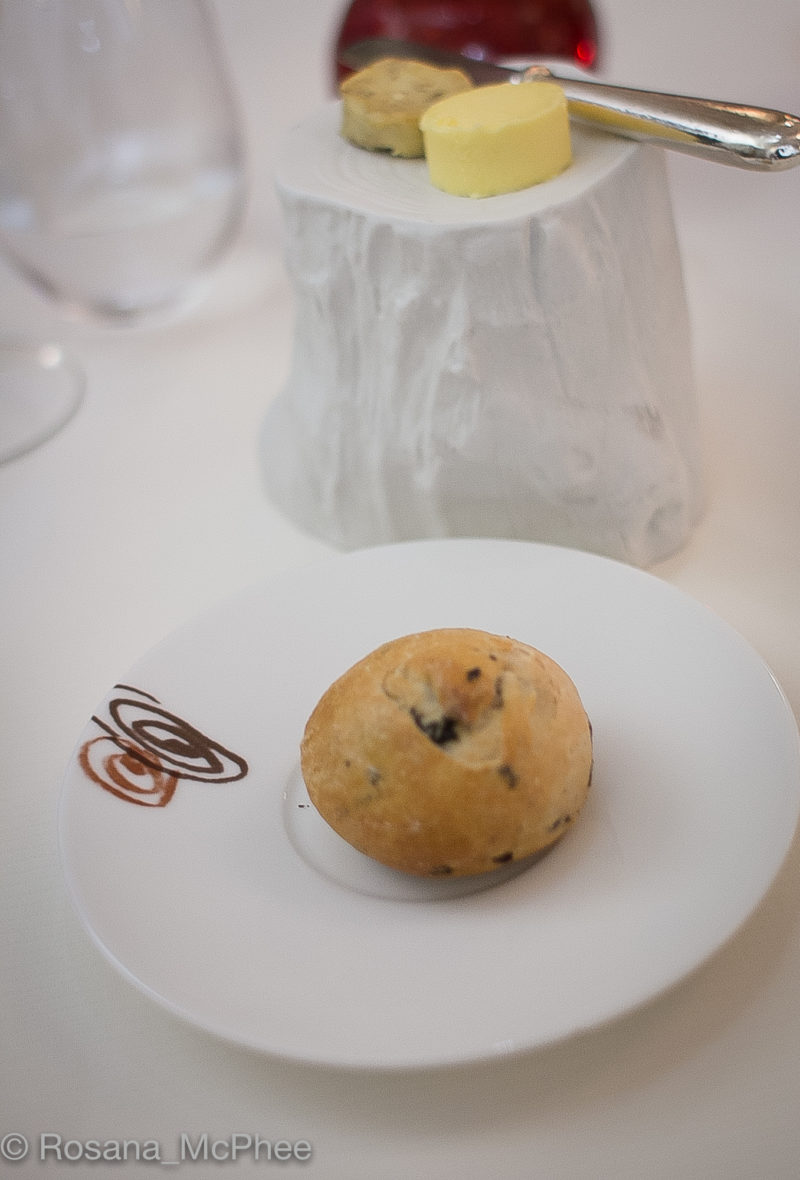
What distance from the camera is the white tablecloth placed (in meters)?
0.41

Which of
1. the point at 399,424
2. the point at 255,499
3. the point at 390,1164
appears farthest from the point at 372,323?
the point at 390,1164

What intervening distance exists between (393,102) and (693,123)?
0.64ft

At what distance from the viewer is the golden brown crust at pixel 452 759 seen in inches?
17.6

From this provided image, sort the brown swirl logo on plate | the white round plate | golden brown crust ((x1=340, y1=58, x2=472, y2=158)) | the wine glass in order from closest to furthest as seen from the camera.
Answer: the white round plate < the brown swirl logo on plate < golden brown crust ((x1=340, y1=58, x2=472, y2=158)) < the wine glass

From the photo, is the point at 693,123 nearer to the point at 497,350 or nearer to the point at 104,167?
the point at 497,350

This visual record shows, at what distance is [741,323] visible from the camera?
3.00ft

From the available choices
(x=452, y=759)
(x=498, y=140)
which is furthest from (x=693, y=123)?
(x=452, y=759)

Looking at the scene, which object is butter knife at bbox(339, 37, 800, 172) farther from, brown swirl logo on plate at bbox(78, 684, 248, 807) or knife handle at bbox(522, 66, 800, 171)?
brown swirl logo on plate at bbox(78, 684, 248, 807)

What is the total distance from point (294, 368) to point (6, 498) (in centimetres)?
25

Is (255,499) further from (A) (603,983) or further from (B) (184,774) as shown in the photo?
(A) (603,983)
